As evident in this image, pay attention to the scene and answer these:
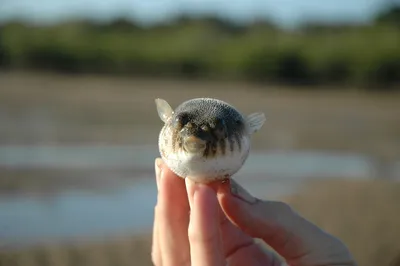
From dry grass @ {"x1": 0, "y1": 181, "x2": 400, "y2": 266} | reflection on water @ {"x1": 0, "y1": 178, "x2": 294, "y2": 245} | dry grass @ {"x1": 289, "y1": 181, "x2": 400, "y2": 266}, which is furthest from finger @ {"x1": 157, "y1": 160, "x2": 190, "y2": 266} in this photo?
reflection on water @ {"x1": 0, "y1": 178, "x2": 294, "y2": 245}

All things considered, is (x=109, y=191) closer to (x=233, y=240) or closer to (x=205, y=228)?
(x=233, y=240)

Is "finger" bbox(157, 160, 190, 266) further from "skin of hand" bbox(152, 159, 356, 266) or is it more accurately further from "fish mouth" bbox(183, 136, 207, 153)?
"fish mouth" bbox(183, 136, 207, 153)

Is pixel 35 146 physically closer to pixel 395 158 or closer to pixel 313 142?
pixel 313 142

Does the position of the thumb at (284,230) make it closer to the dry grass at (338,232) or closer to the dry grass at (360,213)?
the dry grass at (338,232)

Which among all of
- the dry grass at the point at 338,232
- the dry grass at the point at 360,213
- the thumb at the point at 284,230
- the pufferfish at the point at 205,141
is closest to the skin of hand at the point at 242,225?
the thumb at the point at 284,230

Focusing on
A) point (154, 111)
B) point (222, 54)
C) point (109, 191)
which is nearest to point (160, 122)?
point (154, 111)

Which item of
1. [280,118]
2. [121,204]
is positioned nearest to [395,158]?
[280,118]
